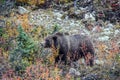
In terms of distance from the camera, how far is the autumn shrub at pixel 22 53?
29.6 ft

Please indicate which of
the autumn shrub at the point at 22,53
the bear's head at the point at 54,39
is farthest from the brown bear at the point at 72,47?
the autumn shrub at the point at 22,53

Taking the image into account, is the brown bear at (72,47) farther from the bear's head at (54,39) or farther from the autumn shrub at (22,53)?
the autumn shrub at (22,53)

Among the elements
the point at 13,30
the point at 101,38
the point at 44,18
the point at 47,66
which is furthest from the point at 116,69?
the point at 44,18

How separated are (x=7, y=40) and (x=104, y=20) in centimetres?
336

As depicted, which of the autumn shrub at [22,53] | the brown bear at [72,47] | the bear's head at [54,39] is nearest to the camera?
the autumn shrub at [22,53]

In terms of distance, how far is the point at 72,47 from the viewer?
377 inches

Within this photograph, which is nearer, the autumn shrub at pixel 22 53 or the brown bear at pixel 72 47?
the autumn shrub at pixel 22 53

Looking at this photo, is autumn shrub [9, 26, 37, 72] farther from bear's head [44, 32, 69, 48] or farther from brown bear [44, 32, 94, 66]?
brown bear [44, 32, 94, 66]

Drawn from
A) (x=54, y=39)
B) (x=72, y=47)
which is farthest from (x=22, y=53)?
(x=72, y=47)

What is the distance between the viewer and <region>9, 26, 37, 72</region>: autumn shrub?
9016 mm

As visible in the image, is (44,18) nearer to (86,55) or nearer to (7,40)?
(7,40)

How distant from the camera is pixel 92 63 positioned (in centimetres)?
951

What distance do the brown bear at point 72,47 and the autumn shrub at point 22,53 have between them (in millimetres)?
491

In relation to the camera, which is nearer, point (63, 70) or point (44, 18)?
point (63, 70)
